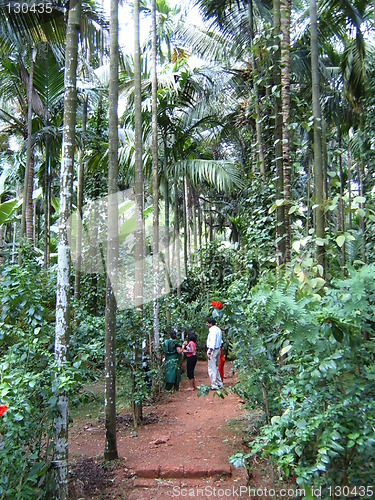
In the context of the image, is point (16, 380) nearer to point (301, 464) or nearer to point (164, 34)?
point (301, 464)

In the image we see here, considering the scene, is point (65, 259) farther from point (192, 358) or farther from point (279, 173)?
point (192, 358)

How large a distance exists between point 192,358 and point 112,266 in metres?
5.09

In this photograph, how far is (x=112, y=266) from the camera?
6160 mm

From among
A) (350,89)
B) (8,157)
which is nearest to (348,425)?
(350,89)

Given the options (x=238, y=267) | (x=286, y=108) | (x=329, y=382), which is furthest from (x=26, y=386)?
(x=238, y=267)

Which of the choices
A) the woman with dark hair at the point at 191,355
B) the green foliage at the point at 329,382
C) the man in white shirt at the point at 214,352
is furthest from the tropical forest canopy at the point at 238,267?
the man in white shirt at the point at 214,352

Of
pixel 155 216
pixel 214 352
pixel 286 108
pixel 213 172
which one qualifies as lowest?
pixel 214 352

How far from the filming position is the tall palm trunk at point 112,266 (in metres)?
5.96

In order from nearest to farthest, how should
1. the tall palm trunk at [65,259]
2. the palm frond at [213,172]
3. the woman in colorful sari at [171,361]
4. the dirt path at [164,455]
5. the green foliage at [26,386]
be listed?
the green foliage at [26,386], the tall palm trunk at [65,259], the dirt path at [164,455], the woman in colorful sari at [171,361], the palm frond at [213,172]

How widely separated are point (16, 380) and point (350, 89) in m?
9.24

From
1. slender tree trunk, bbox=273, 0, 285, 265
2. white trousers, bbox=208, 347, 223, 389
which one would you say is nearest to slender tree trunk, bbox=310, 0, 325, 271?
slender tree trunk, bbox=273, 0, 285, 265

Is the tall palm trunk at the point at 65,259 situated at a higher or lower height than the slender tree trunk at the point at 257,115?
lower

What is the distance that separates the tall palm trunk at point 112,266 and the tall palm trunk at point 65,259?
1.33m

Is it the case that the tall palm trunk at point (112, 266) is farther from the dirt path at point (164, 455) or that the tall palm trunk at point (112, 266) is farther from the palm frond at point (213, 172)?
the palm frond at point (213, 172)
